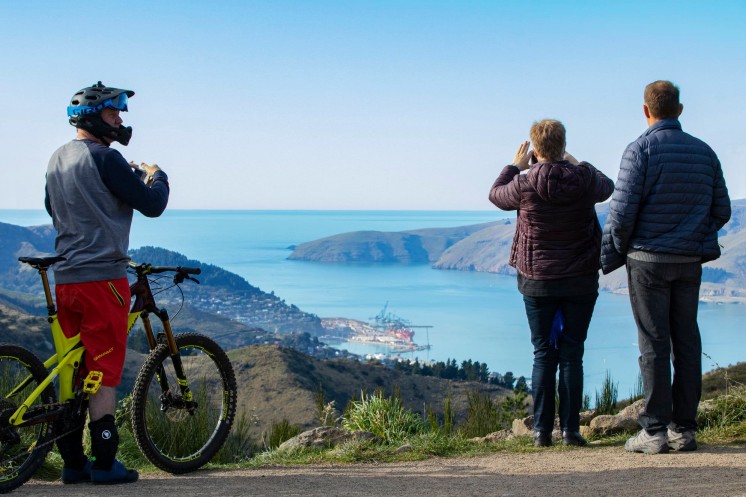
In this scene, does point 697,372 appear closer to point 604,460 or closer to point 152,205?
point 604,460

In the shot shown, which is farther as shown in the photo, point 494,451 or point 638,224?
point 494,451

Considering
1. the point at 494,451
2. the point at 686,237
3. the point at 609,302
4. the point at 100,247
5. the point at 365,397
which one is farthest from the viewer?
the point at 609,302

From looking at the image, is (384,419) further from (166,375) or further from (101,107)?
(101,107)

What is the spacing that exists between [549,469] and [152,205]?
265 centimetres

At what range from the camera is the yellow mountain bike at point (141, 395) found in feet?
13.5

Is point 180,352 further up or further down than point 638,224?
further down

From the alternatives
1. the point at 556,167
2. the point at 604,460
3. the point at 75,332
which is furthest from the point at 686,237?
the point at 75,332

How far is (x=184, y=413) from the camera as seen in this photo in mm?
4836

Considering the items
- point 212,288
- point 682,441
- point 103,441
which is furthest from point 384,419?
point 212,288

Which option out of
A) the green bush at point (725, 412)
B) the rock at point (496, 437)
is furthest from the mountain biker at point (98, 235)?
the green bush at point (725, 412)

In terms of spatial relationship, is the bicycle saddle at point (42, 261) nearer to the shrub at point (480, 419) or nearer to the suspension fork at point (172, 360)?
the suspension fork at point (172, 360)

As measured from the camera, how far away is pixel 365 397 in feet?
21.9

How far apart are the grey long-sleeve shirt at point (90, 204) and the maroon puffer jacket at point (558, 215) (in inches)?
87.3

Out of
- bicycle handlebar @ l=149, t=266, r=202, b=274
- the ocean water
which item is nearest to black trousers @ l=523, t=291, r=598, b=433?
bicycle handlebar @ l=149, t=266, r=202, b=274
